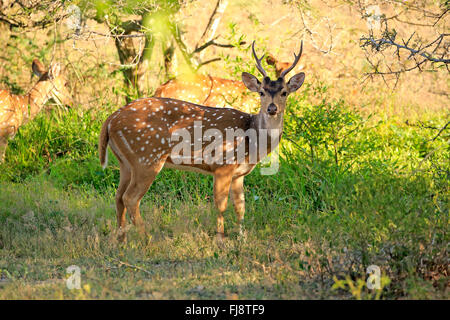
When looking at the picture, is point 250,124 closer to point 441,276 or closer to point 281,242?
point 281,242

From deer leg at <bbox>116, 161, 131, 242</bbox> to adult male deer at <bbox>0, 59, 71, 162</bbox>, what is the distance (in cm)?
290

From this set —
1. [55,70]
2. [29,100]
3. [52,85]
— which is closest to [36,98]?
[29,100]

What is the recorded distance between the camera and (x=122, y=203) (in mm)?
6676

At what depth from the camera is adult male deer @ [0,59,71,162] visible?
364 inches

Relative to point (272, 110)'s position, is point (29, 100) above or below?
above

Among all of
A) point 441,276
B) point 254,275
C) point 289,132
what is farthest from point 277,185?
point 441,276

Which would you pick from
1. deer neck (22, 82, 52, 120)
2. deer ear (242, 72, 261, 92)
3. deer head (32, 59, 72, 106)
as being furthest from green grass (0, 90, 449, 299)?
deer ear (242, 72, 261, 92)

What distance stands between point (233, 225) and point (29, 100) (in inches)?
185

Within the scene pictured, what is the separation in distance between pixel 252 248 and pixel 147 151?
149 cm

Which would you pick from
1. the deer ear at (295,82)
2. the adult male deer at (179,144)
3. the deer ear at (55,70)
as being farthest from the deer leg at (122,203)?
the deer ear at (55,70)

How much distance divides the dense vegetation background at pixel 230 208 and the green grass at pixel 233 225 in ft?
0.06

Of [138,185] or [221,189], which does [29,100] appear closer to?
[138,185]

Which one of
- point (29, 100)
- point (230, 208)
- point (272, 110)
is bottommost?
point (230, 208)

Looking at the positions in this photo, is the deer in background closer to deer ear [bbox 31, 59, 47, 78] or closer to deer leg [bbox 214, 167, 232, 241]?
deer leg [bbox 214, 167, 232, 241]
